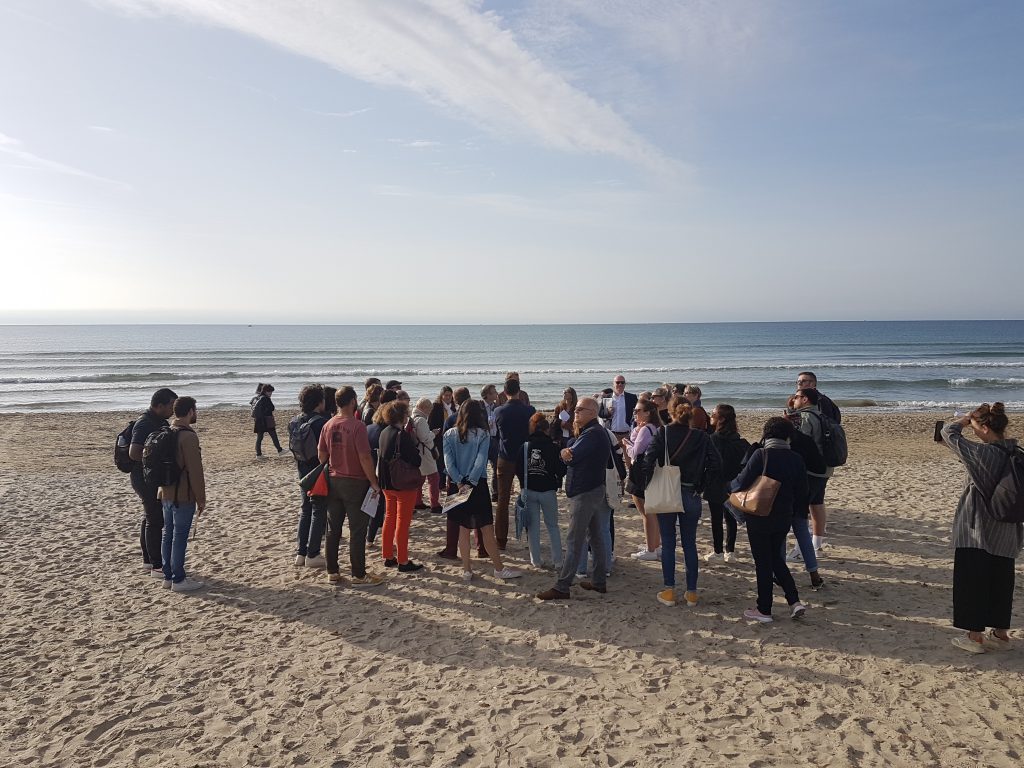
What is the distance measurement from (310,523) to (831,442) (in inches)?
213

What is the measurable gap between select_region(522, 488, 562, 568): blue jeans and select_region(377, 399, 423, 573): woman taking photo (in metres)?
1.15

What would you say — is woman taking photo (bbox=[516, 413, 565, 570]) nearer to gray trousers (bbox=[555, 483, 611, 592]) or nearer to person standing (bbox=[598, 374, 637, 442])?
gray trousers (bbox=[555, 483, 611, 592])

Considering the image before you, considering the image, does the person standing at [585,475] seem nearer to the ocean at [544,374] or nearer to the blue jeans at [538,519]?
the blue jeans at [538,519]

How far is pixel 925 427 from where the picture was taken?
19.4 metres

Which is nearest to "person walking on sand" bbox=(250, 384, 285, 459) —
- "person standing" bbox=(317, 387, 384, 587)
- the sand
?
the sand

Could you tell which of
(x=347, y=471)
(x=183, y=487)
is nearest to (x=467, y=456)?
(x=347, y=471)

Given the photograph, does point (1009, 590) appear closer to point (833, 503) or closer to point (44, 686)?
point (833, 503)

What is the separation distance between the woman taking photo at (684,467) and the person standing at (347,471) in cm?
261

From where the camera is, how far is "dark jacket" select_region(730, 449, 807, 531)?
5.04 metres

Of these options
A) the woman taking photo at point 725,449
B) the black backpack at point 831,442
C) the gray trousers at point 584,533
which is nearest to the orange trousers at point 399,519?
the gray trousers at point 584,533

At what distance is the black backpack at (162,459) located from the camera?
570cm

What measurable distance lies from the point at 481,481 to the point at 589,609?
1568 millimetres

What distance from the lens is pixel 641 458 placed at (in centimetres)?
583

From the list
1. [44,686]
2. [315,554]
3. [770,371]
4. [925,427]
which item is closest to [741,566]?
[315,554]
